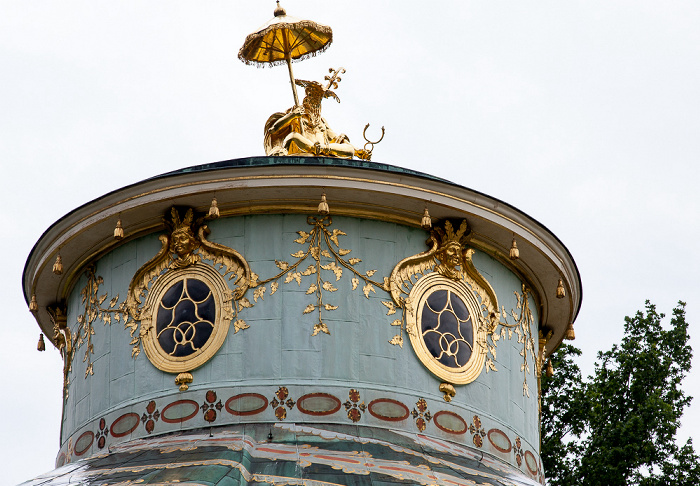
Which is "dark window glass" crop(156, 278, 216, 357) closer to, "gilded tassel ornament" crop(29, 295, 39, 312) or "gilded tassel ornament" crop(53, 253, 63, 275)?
"gilded tassel ornament" crop(53, 253, 63, 275)

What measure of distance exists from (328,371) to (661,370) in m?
14.2

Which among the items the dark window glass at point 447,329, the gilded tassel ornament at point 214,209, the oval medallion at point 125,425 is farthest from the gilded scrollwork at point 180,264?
the dark window glass at point 447,329

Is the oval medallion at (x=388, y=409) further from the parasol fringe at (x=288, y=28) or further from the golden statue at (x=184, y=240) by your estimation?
the parasol fringe at (x=288, y=28)

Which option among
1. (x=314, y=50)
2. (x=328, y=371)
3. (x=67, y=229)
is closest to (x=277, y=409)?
(x=328, y=371)

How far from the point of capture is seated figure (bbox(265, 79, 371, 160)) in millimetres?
21828

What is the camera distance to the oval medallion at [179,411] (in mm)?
19031

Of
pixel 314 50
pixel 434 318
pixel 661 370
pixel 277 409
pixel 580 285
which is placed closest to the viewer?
pixel 277 409

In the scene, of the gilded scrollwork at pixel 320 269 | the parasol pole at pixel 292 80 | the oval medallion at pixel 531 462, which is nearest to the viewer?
the gilded scrollwork at pixel 320 269

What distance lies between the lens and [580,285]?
22047 millimetres

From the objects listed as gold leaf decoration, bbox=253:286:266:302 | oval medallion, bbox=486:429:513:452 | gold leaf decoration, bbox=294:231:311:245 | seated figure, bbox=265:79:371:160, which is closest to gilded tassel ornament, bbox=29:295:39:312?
gold leaf decoration, bbox=253:286:266:302

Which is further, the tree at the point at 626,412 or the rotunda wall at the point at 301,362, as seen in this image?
the tree at the point at 626,412

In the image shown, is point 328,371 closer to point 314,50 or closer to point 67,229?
point 67,229

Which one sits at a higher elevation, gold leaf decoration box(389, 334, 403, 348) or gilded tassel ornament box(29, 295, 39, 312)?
gilded tassel ornament box(29, 295, 39, 312)

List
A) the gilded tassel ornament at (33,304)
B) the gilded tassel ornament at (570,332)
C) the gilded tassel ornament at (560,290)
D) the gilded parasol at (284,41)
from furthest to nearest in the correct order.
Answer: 1. the gilded parasol at (284,41)
2. the gilded tassel ornament at (570,332)
3. the gilded tassel ornament at (33,304)
4. the gilded tassel ornament at (560,290)
